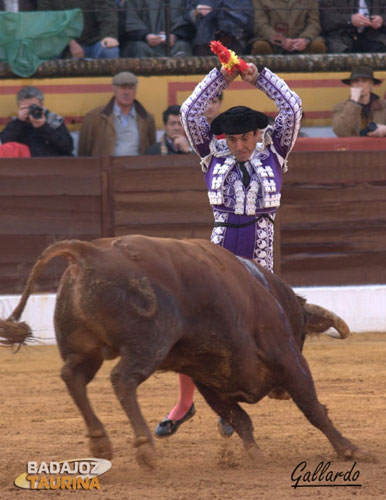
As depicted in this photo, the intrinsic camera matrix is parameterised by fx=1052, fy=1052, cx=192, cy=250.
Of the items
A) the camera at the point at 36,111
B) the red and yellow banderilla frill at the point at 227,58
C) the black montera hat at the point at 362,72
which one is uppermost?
the black montera hat at the point at 362,72

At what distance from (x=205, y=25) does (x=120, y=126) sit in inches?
46.8

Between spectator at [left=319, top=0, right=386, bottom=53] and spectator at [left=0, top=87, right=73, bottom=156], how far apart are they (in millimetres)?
→ 2492

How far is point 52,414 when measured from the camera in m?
5.16

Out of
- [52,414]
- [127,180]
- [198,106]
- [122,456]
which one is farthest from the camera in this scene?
[127,180]

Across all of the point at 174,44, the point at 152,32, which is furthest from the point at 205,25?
the point at 152,32

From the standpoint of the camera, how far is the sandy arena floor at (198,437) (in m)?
3.56

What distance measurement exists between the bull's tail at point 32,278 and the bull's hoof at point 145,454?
0.56 m

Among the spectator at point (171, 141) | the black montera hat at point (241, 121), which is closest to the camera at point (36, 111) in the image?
the spectator at point (171, 141)

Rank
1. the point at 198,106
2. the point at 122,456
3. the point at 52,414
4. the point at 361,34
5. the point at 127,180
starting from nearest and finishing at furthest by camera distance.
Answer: the point at 122,456, the point at 198,106, the point at 52,414, the point at 127,180, the point at 361,34

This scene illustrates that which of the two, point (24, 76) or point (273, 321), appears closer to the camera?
Answer: point (273, 321)

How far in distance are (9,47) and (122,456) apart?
4.78 m

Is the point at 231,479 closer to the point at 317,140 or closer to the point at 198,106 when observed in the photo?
the point at 198,106

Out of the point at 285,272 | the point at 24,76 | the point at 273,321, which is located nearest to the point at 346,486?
the point at 273,321

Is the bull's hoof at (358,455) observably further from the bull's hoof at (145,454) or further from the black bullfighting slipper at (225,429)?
the bull's hoof at (145,454)
